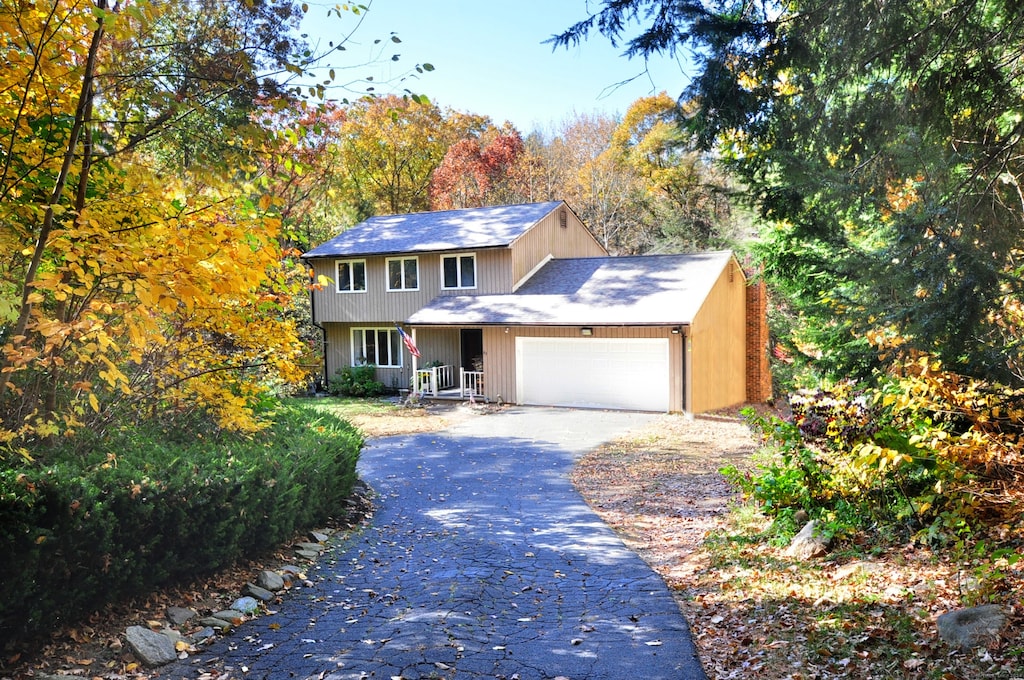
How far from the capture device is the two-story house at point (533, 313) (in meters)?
19.6

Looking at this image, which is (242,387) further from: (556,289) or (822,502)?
(556,289)

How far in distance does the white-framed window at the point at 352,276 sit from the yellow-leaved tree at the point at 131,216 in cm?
1747

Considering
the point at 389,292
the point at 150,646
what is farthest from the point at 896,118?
the point at 389,292

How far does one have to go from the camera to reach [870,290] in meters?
6.15

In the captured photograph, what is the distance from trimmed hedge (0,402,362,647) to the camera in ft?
15.0

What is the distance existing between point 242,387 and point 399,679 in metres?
3.61

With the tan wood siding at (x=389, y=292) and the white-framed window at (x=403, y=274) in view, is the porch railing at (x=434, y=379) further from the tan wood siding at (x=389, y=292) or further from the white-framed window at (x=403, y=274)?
the white-framed window at (x=403, y=274)

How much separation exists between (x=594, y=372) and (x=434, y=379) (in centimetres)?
538

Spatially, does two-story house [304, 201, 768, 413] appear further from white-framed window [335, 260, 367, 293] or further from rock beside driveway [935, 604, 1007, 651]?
rock beside driveway [935, 604, 1007, 651]

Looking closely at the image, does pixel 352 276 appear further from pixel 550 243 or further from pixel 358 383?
pixel 550 243

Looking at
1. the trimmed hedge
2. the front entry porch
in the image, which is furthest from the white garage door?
the trimmed hedge

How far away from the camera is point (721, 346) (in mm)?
21109

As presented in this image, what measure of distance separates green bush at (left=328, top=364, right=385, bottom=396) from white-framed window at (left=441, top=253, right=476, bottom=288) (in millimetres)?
4051

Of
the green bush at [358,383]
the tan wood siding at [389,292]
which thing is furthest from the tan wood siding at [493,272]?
the green bush at [358,383]
